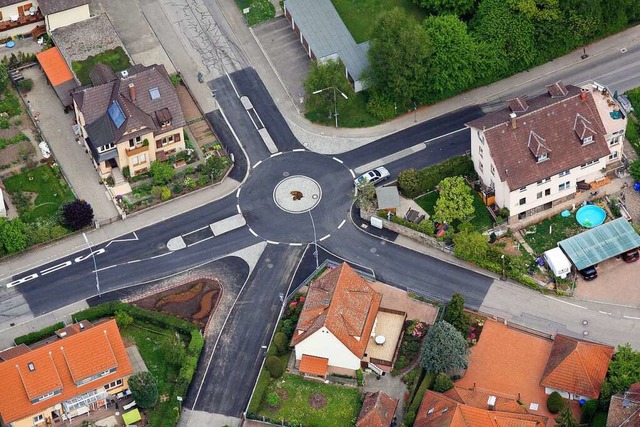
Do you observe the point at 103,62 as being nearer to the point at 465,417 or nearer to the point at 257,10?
the point at 257,10

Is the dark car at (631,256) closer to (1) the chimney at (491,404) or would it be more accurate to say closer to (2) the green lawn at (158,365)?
(1) the chimney at (491,404)

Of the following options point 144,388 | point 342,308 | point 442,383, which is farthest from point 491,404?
point 144,388

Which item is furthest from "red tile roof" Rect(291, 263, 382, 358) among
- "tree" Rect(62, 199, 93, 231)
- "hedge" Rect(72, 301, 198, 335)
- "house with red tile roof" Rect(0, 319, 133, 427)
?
"tree" Rect(62, 199, 93, 231)

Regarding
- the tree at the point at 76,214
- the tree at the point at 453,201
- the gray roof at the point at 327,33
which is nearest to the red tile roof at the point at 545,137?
the tree at the point at 453,201

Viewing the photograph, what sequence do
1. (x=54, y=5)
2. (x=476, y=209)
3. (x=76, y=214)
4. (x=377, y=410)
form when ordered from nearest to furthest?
(x=377, y=410) → (x=76, y=214) → (x=476, y=209) → (x=54, y=5)

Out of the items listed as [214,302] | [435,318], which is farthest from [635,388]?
[214,302]
